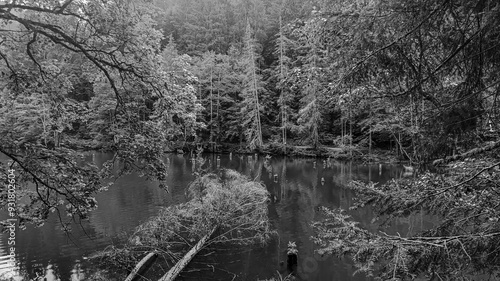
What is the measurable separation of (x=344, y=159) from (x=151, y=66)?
2650 centimetres

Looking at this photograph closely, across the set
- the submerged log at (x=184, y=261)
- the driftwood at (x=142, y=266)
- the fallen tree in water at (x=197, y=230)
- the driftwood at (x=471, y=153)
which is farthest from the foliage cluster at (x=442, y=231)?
the fallen tree in water at (x=197, y=230)

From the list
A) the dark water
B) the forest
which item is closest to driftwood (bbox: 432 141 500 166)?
the forest

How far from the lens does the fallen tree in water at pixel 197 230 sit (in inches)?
315

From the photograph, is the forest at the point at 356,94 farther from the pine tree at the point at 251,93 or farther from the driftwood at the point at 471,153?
the pine tree at the point at 251,93

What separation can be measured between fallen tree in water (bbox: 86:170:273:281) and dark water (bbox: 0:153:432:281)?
707 millimetres

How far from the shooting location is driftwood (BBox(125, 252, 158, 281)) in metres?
6.99

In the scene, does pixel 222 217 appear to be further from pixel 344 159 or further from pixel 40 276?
pixel 344 159

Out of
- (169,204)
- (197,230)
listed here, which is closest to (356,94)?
(197,230)

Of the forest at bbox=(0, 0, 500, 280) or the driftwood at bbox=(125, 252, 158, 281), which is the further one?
the driftwood at bbox=(125, 252, 158, 281)

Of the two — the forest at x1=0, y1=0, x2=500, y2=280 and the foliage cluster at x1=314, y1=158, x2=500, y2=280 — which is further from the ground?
the forest at x1=0, y1=0, x2=500, y2=280

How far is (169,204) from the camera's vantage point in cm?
1395

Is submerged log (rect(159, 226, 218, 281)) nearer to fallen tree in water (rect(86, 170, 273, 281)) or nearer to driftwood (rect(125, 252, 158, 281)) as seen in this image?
fallen tree in water (rect(86, 170, 273, 281))

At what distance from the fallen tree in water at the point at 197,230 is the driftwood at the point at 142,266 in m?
0.21

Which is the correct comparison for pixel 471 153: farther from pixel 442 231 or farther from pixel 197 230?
pixel 197 230
